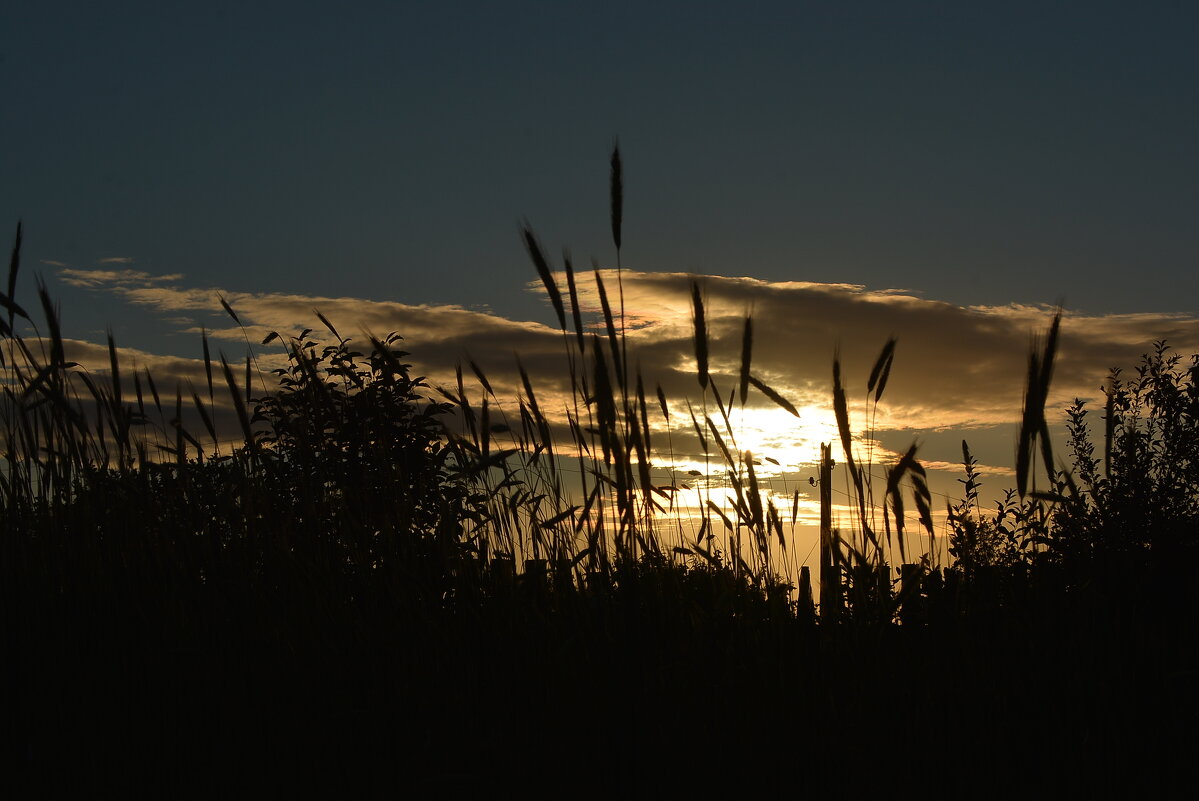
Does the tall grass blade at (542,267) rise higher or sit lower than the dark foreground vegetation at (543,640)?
higher

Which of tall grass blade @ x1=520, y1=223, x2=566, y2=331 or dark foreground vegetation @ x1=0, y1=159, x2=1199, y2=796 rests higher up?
tall grass blade @ x1=520, y1=223, x2=566, y2=331

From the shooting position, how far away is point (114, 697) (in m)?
2.46

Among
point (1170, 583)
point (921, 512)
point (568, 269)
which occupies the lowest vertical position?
point (1170, 583)

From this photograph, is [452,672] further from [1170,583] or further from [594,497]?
[1170,583]

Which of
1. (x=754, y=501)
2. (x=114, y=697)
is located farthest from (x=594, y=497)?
(x=114, y=697)

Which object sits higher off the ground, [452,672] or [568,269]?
[568,269]

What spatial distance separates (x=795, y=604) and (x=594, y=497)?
0.81 m

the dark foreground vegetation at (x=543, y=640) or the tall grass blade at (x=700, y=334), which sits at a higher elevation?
the tall grass blade at (x=700, y=334)

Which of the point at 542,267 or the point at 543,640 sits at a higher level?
the point at 542,267

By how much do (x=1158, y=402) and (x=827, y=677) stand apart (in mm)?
5107

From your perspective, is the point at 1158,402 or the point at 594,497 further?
the point at 1158,402

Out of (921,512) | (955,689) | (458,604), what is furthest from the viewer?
(921,512)

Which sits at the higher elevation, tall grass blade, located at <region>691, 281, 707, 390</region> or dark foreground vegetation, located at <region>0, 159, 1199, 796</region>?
tall grass blade, located at <region>691, 281, 707, 390</region>

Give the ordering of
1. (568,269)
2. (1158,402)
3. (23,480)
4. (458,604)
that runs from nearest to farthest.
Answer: (568,269) < (458,604) < (23,480) < (1158,402)
